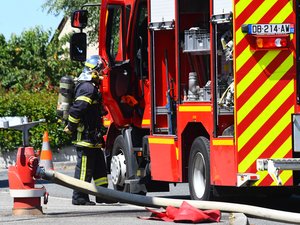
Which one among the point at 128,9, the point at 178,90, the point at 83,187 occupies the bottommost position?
the point at 83,187

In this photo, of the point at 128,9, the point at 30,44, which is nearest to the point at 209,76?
the point at 128,9

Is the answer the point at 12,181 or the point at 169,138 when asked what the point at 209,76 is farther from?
the point at 12,181

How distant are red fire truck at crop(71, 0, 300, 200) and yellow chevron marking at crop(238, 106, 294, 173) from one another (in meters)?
0.01

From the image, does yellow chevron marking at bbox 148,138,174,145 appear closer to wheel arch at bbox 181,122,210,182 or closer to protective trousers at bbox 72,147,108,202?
wheel arch at bbox 181,122,210,182

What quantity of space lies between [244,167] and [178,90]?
1.82 metres

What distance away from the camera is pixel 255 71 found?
12148 mm

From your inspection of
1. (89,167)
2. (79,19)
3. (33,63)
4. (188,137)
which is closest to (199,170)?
(188,137)

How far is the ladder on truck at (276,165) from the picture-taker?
11703mm

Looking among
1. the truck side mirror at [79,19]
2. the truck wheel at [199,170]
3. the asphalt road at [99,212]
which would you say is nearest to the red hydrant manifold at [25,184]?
the asphalt road at [99,212]

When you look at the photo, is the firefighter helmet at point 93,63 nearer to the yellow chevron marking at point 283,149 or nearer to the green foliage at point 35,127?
the yellow chevron marking at point 283,149

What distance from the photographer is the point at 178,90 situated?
13539 millimetres

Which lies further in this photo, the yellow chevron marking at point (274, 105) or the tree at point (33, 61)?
the tree at point (33, 61)

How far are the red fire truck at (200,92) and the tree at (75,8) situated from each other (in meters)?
15.5

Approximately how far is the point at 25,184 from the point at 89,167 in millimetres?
2371
